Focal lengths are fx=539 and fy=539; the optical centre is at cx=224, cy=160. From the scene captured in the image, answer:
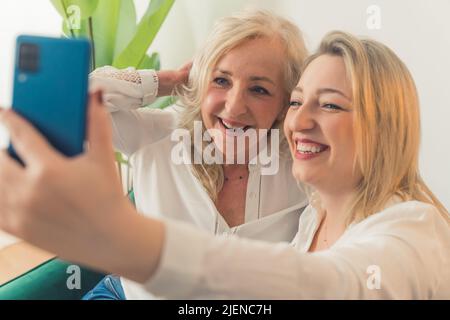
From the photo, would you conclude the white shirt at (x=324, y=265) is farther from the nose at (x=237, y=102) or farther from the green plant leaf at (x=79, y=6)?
the green plant leaf at (x=79, y=6)

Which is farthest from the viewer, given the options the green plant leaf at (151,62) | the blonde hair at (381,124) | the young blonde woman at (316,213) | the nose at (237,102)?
the green plant leaf at (151,62)

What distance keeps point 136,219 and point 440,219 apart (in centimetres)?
46

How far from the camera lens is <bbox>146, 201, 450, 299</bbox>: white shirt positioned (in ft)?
1.37

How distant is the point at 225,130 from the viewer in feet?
2.94

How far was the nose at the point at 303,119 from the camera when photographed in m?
0.78

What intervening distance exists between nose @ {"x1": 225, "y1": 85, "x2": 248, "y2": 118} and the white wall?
176mm

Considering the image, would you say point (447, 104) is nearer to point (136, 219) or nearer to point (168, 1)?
point (168, 1)

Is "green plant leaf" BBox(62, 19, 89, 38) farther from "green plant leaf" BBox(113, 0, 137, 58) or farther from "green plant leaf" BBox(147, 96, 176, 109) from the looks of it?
"green plant leaf" BBox(147, 96, 176, 109)

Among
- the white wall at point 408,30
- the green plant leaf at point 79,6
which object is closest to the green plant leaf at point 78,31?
the green plant leaf at point 79,6

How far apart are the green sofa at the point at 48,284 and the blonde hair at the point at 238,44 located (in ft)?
0.94

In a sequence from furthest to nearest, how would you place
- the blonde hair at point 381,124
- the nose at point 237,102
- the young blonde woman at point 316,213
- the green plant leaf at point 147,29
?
the green plant leaf at point 147,29 < the nose at point 237,102 < the blonde hair at point 381,124 < the young blonde woman at point 316,213

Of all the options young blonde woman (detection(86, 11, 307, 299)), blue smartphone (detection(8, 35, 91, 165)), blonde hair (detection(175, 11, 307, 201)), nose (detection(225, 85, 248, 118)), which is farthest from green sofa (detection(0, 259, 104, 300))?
blue smartphone (detection(8, 35, 91, 165))

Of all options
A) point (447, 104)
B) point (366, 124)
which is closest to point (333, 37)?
point (366, 124)

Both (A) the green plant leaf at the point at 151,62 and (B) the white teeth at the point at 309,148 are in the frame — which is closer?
(B) the white teeth at the point at 309,148
